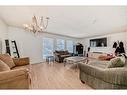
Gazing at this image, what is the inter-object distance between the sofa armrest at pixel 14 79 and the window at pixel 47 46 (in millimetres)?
5964

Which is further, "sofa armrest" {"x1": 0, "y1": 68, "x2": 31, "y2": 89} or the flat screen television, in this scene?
the flat screen television

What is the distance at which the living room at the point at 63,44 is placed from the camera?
2.63 m

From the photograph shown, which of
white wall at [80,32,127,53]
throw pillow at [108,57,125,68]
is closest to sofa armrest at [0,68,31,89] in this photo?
throw pillow at [108,57,125,68]

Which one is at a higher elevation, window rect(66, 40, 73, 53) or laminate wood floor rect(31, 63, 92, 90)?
window rect(66, 40, 73, 53)

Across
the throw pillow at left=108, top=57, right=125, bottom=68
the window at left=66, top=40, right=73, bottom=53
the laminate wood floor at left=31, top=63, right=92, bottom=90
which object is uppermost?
the window at left=66, top=40, right=73, bottom=53

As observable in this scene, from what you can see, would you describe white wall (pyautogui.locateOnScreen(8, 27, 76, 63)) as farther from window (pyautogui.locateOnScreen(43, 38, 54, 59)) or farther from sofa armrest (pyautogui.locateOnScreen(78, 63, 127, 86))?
sofa armrest (pyautogui.locateOnScreen(78, 63, 127, 86))

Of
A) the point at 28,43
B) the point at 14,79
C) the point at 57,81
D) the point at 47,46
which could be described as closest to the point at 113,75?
the point at 14,79

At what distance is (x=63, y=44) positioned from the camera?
9.45 metres

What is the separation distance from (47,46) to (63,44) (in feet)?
4.47

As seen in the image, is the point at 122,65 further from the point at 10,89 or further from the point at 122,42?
the point at 122,42

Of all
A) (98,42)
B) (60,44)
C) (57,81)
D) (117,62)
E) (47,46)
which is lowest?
(57,81)

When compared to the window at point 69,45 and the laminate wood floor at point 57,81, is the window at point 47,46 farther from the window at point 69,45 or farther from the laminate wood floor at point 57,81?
the laminate wood floor at point 57,81

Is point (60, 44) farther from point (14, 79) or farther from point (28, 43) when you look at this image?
point (14, 79)

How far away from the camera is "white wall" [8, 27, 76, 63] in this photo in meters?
6.78
